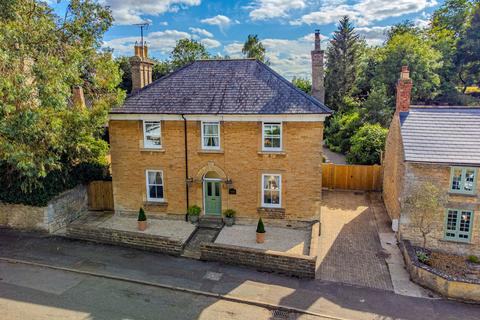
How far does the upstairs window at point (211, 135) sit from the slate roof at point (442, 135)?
997 centimetres

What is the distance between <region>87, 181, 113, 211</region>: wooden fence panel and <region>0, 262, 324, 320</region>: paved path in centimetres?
765

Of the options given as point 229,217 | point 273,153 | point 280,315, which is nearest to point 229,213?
point 229,217

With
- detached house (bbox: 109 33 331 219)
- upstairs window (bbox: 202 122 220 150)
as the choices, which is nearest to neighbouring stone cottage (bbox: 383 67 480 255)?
detached house (bbox: 109 33 331 219)

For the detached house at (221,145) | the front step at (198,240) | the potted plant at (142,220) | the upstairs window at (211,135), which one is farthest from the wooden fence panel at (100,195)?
the upstairs window at (211,135)

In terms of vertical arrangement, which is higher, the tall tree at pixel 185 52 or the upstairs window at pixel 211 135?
the tall tree at pixel 185 52

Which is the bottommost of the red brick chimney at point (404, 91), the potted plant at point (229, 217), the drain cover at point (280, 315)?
the drain cover at point (280, 315)

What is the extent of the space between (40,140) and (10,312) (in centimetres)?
773

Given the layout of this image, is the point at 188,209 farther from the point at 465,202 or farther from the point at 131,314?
the point at 465,202

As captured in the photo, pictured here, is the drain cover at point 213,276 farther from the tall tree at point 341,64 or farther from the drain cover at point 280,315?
the tall tree at point 341,64

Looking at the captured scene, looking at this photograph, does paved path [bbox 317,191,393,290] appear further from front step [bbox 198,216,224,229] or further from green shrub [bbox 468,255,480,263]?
front step [bbox 198,216,224,229]

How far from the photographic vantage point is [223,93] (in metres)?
19.7

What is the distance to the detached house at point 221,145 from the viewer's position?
18594 millimetres

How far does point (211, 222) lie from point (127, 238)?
482 cm

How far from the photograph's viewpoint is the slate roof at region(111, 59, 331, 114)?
1842 cm
